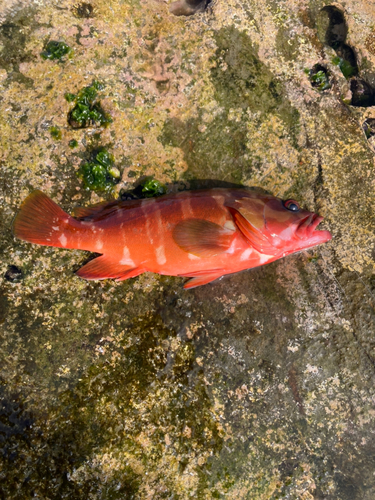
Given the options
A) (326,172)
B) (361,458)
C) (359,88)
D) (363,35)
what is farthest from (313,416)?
(363,35)

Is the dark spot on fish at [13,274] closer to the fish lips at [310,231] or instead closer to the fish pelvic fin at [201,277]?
the fish pelvic fin at [201,277]

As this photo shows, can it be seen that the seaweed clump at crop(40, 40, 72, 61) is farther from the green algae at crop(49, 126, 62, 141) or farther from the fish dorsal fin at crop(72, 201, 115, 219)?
the fish dorsal fin at crop(72, 201, 115, 219)

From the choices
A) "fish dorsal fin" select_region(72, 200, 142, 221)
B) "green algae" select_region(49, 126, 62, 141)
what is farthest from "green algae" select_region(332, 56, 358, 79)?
"green algae" select_region(49, 126, 62, 141)

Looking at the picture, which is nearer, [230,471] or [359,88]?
[230,471]

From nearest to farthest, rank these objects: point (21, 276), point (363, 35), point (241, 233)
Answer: point (241, 233) → point (21, 276) → point (363, 35)

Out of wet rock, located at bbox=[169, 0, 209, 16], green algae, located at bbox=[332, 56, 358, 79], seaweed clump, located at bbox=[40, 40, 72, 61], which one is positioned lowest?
green algae, located at bbox=[332, 56, 358, 79]

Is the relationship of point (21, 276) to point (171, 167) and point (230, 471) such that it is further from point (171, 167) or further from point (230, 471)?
point (230, 471)

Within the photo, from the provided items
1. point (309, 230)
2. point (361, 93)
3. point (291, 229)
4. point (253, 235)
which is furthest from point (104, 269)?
point (361, 93)
